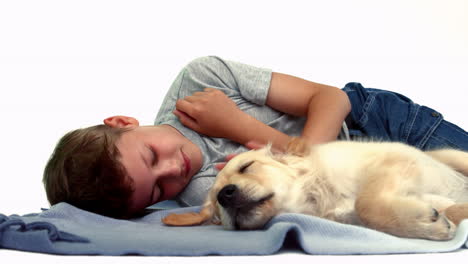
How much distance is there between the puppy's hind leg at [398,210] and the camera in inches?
62.4

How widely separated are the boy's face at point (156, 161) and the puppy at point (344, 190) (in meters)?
0.27

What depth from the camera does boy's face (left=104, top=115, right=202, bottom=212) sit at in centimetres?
220

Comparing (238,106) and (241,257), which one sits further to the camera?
(238,106)

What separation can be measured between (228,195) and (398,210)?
1.83 ft

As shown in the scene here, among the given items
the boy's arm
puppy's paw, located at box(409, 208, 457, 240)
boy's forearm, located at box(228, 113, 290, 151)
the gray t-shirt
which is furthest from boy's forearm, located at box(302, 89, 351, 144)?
puppy's paw, located at box(409, 208, 457, 240)

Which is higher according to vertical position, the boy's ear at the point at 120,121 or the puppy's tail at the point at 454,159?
the boy's ear at the point at 120,121

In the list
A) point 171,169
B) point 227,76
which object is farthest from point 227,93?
point 171,169

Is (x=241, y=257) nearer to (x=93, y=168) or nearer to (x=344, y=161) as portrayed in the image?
(x=344, y=161)

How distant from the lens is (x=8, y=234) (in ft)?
5.40

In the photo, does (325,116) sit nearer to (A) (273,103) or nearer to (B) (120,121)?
(A) (273,103)

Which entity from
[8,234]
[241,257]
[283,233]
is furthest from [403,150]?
[8,234]

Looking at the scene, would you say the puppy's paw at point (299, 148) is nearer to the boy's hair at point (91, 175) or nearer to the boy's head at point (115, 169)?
the boy's head at point (115, 169)

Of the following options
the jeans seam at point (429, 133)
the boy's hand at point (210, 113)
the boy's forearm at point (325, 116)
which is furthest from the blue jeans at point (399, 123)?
the boy's hand at point (210, 113)

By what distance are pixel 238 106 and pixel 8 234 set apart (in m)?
1.54
